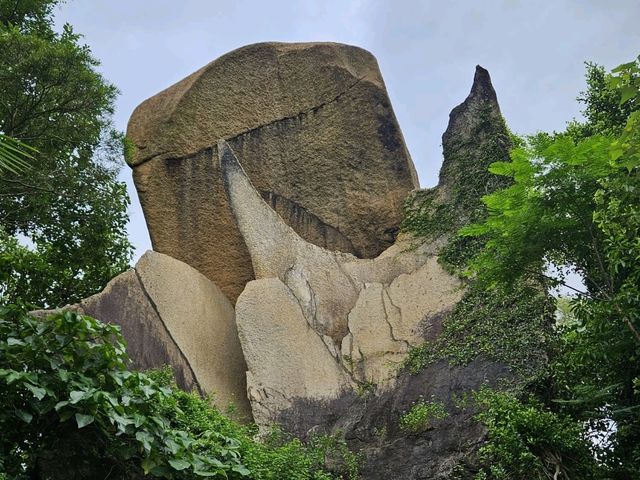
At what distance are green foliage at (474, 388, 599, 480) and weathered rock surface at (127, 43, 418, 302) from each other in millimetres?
4926

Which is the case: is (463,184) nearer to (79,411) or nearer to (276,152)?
(276,152)

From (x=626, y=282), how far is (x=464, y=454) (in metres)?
2.46

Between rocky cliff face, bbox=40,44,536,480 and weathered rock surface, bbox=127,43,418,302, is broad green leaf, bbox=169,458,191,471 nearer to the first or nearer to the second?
rocky cliff face, bbox=40,44,536,480

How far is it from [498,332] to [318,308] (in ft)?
8.39

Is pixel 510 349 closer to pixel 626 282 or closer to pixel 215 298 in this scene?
pixel 626 282

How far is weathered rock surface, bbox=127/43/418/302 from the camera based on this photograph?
14.5 meters

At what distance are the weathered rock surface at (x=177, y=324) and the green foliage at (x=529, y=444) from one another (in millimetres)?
3366

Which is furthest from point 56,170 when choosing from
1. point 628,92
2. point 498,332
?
point 628,92

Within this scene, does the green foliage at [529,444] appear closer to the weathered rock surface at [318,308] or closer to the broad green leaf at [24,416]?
the weathered rock surface at [318,308]

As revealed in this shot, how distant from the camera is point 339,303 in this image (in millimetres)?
13219

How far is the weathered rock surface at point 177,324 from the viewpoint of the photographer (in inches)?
480

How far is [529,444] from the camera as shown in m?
10.1

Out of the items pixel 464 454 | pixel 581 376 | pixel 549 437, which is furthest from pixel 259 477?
pixel 581 376

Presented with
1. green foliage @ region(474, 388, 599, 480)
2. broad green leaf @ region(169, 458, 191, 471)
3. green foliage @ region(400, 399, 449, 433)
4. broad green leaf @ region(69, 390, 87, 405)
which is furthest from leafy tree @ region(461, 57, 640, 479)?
broad green leaf @ region(69, 390, 87, 405)
